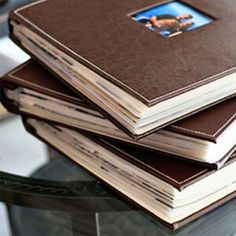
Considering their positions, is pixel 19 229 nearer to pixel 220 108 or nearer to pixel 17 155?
pixel 17 155

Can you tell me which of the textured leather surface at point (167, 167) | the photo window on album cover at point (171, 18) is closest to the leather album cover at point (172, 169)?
the textured leather surface at point (167, 167)

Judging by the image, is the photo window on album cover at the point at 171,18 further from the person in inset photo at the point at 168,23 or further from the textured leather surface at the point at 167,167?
the textured leather surface at the point at 167,167

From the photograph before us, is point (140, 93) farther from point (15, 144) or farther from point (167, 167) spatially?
point (15, 144)

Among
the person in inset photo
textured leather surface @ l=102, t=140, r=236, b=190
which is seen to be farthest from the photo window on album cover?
textured leather surface @ l=102, t=140, r=236, b=190

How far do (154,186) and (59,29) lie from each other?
0.20 m

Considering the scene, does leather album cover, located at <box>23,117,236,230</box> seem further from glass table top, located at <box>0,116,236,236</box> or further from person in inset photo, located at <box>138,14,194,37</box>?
person in inset photo, located at <box>138,14,194,37</box>

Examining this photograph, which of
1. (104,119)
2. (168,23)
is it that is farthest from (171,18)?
(104,119)

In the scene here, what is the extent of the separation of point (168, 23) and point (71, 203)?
21cm

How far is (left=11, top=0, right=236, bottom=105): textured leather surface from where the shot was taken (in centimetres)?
54

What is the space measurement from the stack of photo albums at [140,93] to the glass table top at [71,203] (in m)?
0.02

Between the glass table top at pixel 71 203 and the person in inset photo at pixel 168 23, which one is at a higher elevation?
the person in inset photo at pixel 168 23

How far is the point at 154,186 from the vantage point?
0.56 m

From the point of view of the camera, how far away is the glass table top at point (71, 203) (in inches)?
23.9

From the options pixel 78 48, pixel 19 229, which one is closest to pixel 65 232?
pixel 19 229
